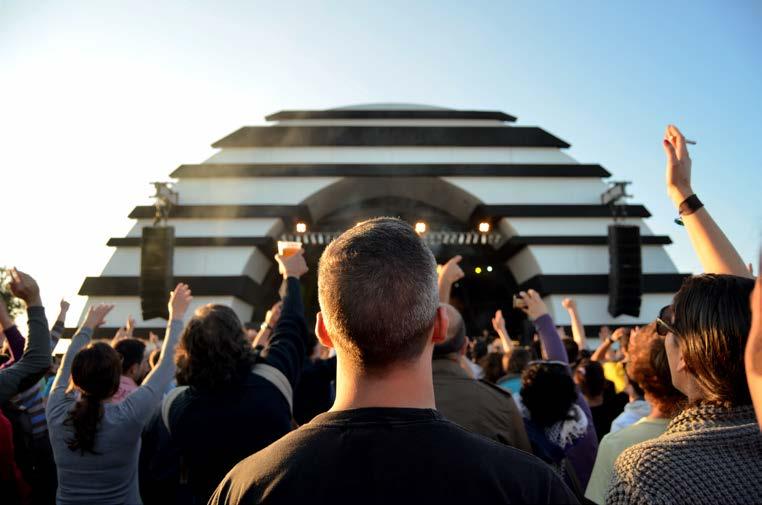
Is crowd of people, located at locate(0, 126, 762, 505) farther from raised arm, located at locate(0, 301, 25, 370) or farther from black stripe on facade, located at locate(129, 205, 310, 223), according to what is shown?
black stripe on facade, located at locate(129, 205, 310, 223)

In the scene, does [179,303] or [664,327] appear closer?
[664,327]

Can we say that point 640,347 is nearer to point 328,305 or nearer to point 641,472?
point 641,472

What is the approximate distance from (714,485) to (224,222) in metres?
21.1

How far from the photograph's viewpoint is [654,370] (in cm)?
247

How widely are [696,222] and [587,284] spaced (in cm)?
1936

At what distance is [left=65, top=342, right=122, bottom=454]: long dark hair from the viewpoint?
2908mm

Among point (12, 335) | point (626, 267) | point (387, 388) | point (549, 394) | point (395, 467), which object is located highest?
point (387, 388)

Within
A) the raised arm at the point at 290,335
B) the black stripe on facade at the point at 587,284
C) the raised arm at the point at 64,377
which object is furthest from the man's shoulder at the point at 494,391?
the black stripe on facade at the point at 587,284

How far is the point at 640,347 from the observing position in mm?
2543

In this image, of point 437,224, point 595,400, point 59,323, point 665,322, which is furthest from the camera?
point 437,224

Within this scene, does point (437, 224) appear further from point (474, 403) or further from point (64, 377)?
point (474, 403)

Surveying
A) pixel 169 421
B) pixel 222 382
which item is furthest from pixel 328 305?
pixel 169 421

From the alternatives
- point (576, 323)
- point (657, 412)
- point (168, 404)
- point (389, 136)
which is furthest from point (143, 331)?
point (657, 412)

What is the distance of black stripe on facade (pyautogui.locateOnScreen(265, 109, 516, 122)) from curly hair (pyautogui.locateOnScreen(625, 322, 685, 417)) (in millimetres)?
22357
